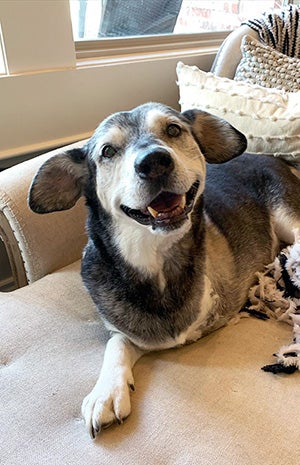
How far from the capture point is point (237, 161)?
161cm

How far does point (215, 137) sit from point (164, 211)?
36 centimetres

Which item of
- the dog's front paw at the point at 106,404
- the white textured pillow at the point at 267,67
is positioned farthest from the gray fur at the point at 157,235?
the white textured pillow at the point at 267,67

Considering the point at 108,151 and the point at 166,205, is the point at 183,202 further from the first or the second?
the point at 108,151

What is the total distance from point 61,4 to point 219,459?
1.49 metres

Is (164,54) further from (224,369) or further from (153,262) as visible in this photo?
(224,369)

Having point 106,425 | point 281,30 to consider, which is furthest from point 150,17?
point 106,425

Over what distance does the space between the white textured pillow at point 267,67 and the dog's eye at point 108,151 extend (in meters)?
0.84

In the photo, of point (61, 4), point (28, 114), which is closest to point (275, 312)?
point (28, 114)

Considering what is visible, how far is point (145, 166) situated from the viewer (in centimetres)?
96

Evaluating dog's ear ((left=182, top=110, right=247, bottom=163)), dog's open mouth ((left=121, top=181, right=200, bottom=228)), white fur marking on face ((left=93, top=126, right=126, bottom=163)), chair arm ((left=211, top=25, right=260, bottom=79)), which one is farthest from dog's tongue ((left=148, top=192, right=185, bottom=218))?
chair arm ((left=211, top=25, right=260, bottom=79))

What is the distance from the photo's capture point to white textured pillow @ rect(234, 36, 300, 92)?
1.69 meters

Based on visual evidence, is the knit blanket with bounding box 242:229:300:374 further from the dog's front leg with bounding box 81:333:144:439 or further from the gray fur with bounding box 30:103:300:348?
the dog's front leg with bounding box 81:333:144:439

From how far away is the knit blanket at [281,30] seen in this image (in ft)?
6.08

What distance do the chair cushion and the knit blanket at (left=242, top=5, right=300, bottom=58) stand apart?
3.59 ft
